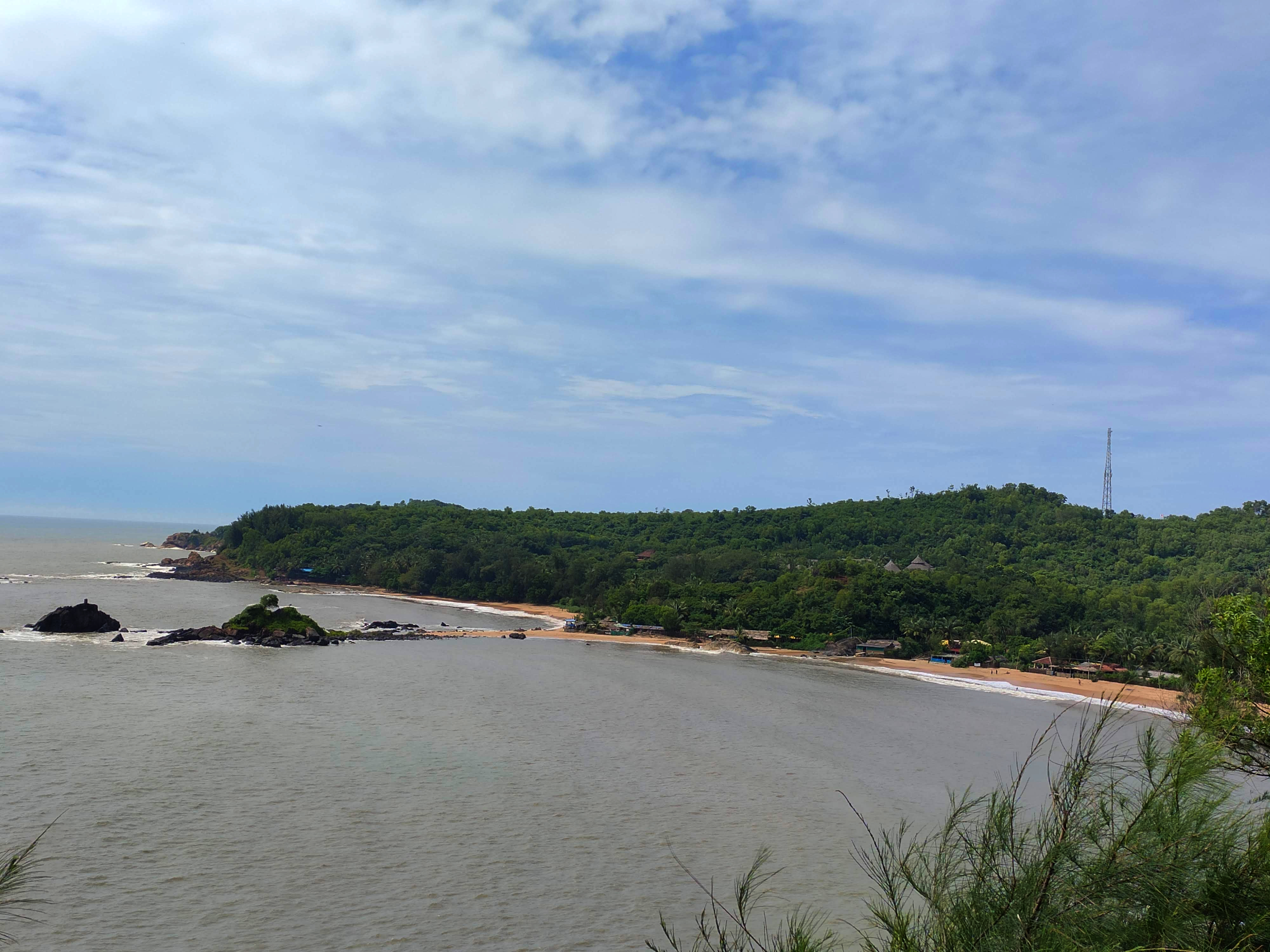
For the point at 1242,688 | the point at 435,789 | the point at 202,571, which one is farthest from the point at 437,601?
the point at 1242,688

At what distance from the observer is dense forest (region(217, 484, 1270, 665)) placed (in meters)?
72.2

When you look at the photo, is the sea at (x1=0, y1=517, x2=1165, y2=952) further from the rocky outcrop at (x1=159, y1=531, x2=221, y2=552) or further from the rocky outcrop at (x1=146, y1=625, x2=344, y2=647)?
the rocky outcrop at (x1=159, y1=531, x2=221, y2=552)

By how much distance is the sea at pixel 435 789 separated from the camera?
1725 centimetres

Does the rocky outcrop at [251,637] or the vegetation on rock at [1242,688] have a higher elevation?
the vegetation on rock at [1242,688]

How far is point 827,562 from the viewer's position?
3255 inches

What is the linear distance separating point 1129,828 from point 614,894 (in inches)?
558

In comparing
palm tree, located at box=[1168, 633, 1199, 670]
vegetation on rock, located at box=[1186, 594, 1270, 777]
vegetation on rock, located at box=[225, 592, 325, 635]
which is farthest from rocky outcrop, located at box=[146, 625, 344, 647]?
vegetation on rock, located at box=[1186, 594, 1270, 777]

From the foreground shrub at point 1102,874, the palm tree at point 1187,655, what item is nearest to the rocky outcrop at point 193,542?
the palm tree at point 1187,655

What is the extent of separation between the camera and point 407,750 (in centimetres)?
3003

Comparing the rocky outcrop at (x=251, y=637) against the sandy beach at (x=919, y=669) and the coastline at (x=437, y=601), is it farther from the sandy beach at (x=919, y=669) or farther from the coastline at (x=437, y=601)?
the coastline at (x=437, y=601)

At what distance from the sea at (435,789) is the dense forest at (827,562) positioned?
20.6m

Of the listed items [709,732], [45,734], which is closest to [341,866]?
[45,734]

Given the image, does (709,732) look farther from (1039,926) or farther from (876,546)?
(876,546)

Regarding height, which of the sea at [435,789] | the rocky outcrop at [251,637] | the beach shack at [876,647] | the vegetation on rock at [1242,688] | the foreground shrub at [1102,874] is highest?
the vegetation on rock at [1242,688]
